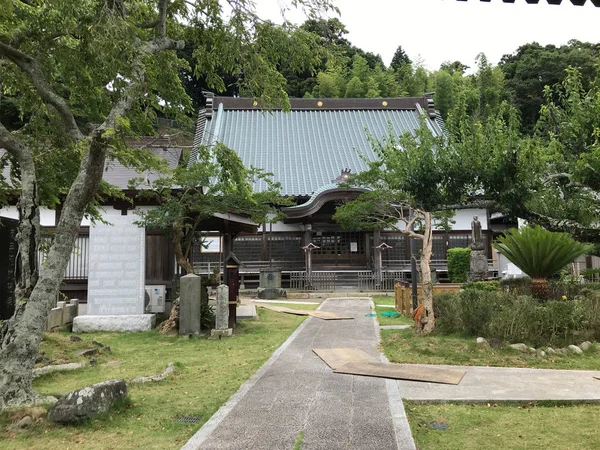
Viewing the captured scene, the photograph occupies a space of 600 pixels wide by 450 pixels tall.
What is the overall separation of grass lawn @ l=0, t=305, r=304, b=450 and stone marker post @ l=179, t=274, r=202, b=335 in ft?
1.32

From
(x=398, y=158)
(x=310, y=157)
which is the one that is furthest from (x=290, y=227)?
(x=398, y=158)

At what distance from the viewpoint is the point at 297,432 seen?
4.12 m

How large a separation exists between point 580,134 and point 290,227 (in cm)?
1742

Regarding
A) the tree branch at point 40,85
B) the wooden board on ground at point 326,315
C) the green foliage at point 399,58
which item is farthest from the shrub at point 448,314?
the green foliage at point 399,58

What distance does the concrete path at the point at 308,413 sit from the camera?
389cm

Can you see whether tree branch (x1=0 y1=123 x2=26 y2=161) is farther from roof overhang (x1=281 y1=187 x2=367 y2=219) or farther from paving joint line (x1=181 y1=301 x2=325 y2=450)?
roof overhang (x1=281 y1=187 x2=367 y2=219)

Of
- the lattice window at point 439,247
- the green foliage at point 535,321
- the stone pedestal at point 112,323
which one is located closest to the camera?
the green foliage at point 535,321

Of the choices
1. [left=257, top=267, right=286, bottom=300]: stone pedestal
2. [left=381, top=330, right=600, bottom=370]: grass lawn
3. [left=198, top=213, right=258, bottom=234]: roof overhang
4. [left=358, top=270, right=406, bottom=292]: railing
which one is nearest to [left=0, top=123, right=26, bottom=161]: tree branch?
[left=381, top=330, right=600, bottom=370]: grass lawn

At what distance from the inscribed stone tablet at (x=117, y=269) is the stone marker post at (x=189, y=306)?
1.75 metres

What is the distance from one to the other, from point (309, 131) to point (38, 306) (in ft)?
82.4

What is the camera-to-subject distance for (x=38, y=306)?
194 inches

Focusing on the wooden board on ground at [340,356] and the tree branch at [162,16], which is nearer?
the tree branch at [162,16]

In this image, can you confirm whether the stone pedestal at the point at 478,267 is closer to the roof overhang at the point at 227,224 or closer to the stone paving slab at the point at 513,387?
the roof overhang at the point at 227,224

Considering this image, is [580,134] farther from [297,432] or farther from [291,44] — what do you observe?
[297,432]
